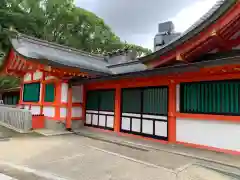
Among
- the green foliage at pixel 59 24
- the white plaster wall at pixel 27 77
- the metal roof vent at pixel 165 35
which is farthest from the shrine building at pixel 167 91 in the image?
the green foliage at pixel 59 24

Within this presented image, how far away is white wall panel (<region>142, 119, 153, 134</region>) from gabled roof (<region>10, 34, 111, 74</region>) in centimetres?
354

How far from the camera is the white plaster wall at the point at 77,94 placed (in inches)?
374

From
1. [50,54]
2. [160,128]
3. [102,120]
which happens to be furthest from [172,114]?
[50,54]

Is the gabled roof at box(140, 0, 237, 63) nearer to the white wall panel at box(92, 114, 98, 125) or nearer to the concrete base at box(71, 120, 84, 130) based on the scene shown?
the white wall panel at box(92, 114, 98, 125)

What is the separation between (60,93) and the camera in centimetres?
922

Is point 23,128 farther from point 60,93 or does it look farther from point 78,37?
point 78,37

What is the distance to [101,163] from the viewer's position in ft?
15.5

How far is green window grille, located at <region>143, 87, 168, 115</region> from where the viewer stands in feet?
22.7

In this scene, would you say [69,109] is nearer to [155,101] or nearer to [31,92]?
[31,92]

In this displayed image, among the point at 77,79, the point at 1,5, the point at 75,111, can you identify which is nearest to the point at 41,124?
the point at 75,111

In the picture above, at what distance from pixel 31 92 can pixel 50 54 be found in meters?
2.52

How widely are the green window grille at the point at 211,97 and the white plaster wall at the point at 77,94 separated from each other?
204 inches

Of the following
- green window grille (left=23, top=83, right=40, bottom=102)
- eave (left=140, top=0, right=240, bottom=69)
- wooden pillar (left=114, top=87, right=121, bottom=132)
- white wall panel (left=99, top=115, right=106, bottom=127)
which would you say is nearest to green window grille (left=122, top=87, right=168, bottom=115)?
wooden pillar (left=114, top=87, right=121, bottom=132)

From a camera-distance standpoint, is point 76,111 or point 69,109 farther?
point 76,111
